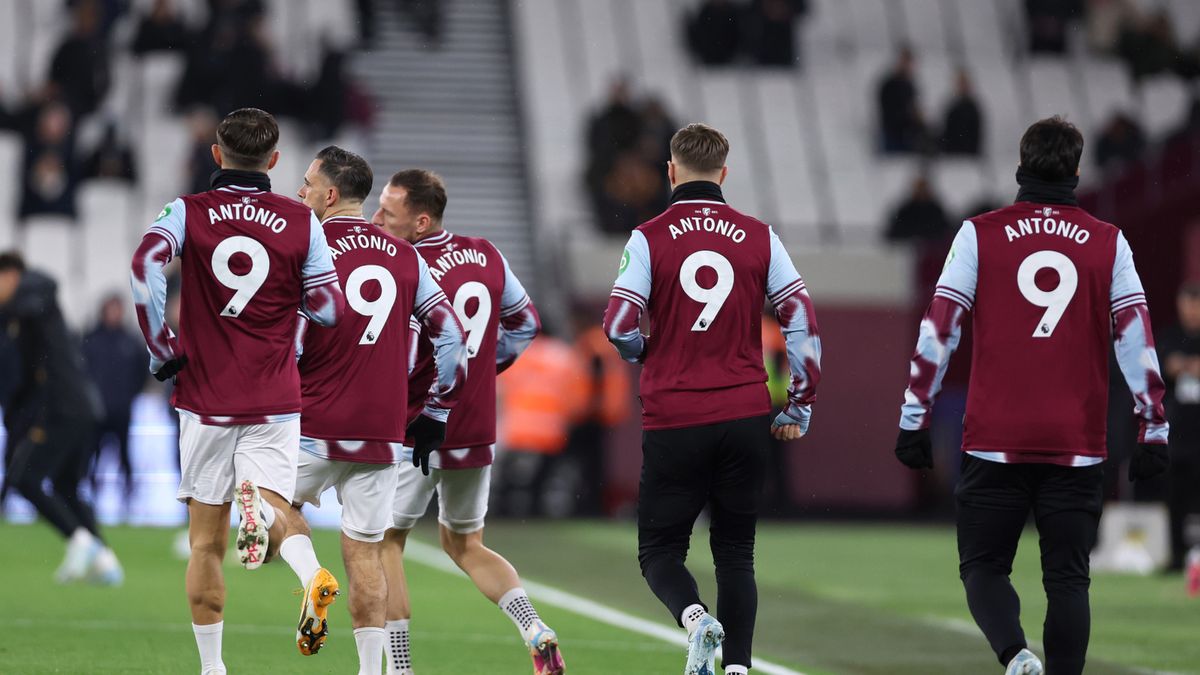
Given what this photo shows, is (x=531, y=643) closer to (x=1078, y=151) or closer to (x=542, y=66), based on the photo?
(x=1078, y=151)

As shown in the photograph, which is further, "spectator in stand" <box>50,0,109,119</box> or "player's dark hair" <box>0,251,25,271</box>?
"spectator in stand" <box>50,0,109,119</box>

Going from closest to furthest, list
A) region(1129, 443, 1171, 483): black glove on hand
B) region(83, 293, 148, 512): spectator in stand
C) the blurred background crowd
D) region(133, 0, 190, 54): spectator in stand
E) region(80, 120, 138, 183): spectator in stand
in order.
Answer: region(1129, 443, 1171, 483): black glove on hand → region(83, 293, 148, 512): spectator in stand → the blurred background crowd → region(80, 120, 138, 183): spectator in stand → region(133, 0, 190, 54): spectator in stand

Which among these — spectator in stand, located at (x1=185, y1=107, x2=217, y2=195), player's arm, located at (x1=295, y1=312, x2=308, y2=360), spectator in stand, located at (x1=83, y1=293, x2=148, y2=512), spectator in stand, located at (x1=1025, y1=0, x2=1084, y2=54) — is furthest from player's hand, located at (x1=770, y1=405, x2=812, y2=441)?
spectator in stand, located at (x1=1025, y1=0, x2=1084, y2=54)

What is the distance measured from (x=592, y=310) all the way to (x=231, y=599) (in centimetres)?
1062

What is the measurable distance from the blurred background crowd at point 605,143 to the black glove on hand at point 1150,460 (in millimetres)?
9475

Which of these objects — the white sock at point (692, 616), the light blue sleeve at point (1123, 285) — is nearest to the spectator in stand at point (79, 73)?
the white sock at point (692, 616)

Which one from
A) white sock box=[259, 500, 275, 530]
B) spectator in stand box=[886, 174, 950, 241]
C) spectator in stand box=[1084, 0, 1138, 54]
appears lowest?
spectator in stand box=[886, 174, 950, 241]

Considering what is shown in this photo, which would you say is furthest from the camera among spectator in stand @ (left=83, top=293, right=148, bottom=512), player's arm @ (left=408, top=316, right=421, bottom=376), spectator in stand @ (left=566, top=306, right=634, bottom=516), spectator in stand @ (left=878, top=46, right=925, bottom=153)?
spectator in stand @ (left=878, top=46, right=925, bottom=153)

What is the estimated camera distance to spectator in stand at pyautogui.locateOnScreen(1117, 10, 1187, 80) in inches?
1144

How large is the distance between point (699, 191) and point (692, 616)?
5.24ft

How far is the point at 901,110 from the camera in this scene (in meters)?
26.8

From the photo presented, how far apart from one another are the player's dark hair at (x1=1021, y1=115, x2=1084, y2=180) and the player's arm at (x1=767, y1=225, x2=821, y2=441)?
960 mm

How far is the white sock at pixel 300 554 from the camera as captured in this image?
698 cm

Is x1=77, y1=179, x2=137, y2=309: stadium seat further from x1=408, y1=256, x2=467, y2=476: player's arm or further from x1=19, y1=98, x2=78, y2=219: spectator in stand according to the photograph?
x1=408, y1=256, x2=467, y2=476: player's arm
